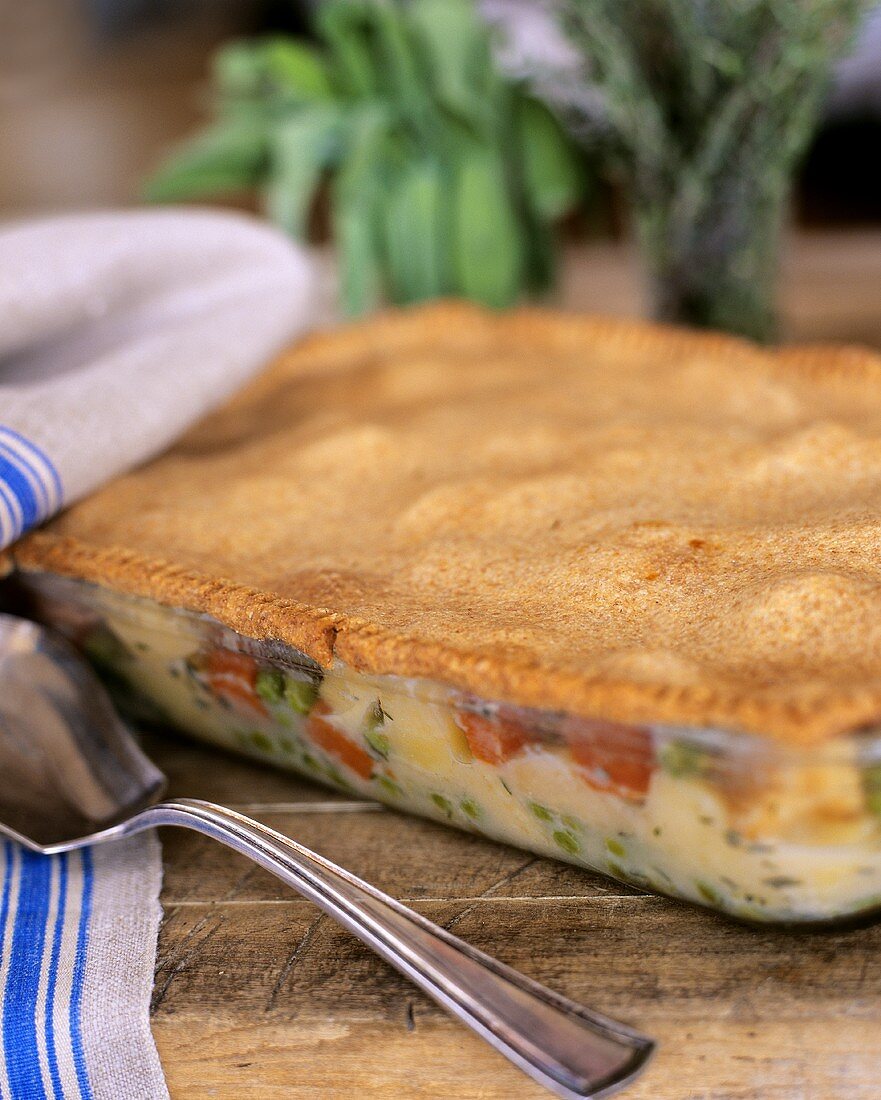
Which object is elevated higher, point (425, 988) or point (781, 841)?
point (781, 841)

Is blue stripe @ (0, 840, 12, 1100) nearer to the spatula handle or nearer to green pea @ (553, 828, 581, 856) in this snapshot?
the spatula handle

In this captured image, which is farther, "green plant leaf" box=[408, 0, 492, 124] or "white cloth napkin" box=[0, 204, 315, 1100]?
"green plant leaf" box=[408, 0, 492, 124]

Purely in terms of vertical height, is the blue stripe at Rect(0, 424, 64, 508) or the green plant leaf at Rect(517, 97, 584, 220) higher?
the green plant leaf at Rect(517, 97, 584, 220)

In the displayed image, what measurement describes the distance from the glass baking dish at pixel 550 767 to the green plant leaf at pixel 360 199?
0.80 metres

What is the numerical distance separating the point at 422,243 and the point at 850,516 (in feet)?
3.02

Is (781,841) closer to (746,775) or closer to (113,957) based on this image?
(746,775)

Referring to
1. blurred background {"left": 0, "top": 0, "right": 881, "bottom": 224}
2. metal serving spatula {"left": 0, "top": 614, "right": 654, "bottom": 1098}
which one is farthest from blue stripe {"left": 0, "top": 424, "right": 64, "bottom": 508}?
blurred background {"left": 0, "top": 0, "right": 881, "bottom": 224}

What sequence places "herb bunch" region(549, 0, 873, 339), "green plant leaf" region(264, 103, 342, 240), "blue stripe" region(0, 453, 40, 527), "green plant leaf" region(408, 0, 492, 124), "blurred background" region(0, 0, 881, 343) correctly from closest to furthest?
"blue stripe" region(0, 453, 40, 527) → "herb bunch" region(549, 0, 873, 339) → "green plant leaf" region(408, 0, 492, 124) → "green plant leaf" region(264, 103, 342, 240) → "blurred background" region(0, 0, 881, 343)

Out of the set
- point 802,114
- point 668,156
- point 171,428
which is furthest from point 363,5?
point 171,428

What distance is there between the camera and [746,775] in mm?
619

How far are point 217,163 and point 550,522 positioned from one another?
1045 mm

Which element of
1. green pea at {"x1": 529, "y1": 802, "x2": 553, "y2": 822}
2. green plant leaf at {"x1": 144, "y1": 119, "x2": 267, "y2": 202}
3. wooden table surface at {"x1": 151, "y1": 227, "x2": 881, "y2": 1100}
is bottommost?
wooden table surface at {"x1": 151, "y1": 227, "x2": 881, "y2": 1100}

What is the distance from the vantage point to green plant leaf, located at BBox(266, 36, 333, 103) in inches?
63.2

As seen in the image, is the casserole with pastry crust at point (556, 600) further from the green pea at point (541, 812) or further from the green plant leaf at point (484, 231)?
the green plant leaf at point (484, 231)
